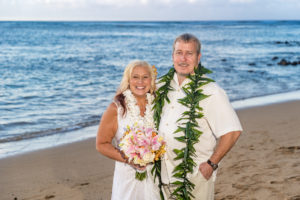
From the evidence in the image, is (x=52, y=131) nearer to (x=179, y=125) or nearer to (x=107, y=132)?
(x=107, y=132)

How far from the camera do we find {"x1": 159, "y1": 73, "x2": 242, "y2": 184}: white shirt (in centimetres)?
331

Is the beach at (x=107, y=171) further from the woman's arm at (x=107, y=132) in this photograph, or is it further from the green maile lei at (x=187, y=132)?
the woman's arm at (x=107, y=132)

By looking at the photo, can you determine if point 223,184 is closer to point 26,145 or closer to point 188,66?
point 188,66

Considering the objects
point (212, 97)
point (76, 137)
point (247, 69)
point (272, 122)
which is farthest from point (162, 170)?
point (247, 69)

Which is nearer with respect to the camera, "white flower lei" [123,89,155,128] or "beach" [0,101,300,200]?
"white flower lei" [123,89,155,128]

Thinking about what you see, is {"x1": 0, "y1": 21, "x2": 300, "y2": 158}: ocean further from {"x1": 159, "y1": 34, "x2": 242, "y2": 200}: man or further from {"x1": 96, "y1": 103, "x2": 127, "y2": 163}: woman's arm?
{"x1": 159, "y1": 34, "x2": 242, "y2": 200}: man

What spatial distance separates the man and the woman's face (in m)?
0.24

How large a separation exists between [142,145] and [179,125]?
0.52 metres

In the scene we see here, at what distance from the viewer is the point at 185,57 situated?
3.52m

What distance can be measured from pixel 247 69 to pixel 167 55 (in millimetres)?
9097

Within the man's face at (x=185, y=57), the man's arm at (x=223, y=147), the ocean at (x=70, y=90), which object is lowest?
the ocean at (x=70, y=90)

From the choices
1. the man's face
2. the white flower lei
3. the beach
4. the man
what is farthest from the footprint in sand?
the white flower lei

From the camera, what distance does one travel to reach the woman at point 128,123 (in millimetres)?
3438

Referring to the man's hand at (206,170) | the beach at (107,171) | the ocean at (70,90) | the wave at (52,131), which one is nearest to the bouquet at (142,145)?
the man's hand at (206,170)
